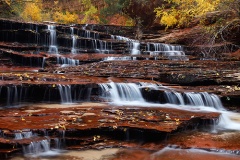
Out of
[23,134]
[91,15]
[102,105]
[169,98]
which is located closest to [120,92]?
[102,105]

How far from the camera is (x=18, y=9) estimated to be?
24.4 meters

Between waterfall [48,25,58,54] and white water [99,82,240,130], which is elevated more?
waterfall [48,25,58,54]

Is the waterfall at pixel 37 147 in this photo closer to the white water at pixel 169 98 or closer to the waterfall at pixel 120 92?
the white water at pixel 169 98

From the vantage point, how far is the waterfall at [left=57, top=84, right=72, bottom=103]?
8844 millimetres

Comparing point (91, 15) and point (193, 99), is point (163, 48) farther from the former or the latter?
point (91, 15)

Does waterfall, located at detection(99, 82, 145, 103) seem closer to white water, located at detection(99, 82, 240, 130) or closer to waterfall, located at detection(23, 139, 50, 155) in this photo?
white water, located at detection(99, 82, 240, 130)

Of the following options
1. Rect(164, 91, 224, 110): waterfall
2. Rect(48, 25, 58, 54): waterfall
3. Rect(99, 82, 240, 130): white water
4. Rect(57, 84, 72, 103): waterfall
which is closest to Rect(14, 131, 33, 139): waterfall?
Rect(57, 84, 72, 103): waterfall

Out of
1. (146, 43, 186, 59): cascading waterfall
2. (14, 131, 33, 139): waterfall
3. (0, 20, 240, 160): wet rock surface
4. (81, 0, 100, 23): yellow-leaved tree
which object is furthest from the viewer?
(81, 0, 100, 23): yellow-leaved tree

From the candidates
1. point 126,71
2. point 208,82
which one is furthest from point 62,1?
point 208,82

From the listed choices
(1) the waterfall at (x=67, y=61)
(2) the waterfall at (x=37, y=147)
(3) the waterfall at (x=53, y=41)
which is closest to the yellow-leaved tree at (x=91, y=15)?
(3) the waterfall at (x=53, y=41)

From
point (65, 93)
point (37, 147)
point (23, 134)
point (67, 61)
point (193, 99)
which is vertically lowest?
point (37, 147)

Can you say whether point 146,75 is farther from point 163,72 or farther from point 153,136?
point 153,136

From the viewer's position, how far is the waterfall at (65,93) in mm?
8844

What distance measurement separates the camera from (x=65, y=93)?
8.91 m
